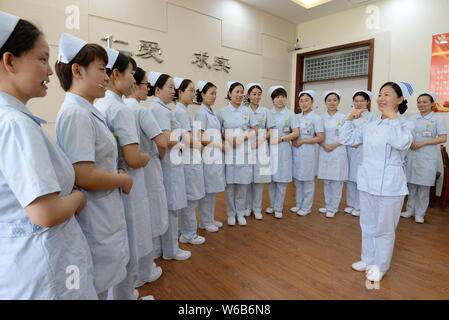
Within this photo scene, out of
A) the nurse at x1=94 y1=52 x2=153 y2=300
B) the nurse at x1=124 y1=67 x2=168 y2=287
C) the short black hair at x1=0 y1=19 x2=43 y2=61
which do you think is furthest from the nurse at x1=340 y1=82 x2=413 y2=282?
the short black hair at x1=0 y1=19 x2=43 y2=61

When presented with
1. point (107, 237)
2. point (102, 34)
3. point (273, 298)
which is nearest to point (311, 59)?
A: point (102, 34)

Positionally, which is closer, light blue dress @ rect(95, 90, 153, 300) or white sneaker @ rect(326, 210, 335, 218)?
light blue dress @ rect(95, 90, 153, 300)

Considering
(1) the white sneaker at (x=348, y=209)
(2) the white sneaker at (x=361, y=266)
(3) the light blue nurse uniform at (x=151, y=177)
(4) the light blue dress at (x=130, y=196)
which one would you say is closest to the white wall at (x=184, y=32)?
(3) the light blue nurse uniform at (x=151, y=177)

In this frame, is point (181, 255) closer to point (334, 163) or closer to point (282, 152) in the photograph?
point (282, 152)

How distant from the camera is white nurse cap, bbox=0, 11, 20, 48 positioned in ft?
2.34

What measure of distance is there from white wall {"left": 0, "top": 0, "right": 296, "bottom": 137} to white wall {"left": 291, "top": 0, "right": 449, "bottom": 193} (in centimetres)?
142

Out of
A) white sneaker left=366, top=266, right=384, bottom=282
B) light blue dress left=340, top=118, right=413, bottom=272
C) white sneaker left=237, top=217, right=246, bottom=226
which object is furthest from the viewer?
white sneaker left=237, top=217, right=246, bottom=226

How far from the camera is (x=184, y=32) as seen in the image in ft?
14.2

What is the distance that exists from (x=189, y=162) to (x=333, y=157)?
1.97 m

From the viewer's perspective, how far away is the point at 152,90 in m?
2.39

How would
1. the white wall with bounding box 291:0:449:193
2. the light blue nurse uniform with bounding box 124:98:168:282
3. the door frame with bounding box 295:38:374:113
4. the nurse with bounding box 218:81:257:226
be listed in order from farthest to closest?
the door frame with bounding box 295:38:374:113
the white wall with bounding box 291:0:449:193
the nurse with bounding box 218:81:257:226
the light blue nurse uniform with bounding box 124:98:168:282

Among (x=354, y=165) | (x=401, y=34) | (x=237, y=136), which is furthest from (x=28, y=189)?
(x=401, y=34)

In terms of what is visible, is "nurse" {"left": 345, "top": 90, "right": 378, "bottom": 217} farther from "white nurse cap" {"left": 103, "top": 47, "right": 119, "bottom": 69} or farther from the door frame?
"white nurse cap" {"left": 103, "top": 47, "right": 119, "bottom": 69}
